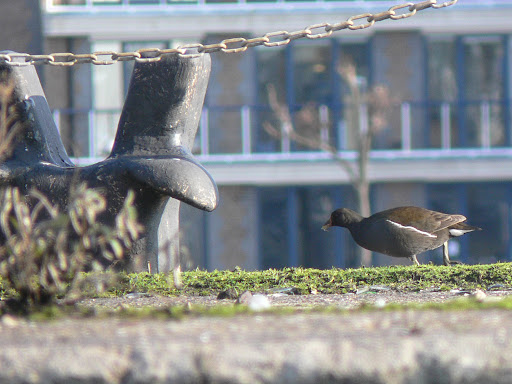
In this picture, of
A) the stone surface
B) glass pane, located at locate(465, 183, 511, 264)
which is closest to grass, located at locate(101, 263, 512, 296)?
the stone surface

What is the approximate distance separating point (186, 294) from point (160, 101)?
4.29 feet

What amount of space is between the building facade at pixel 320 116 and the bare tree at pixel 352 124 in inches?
1.8

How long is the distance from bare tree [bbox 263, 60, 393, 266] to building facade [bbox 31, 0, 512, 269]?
0.05m

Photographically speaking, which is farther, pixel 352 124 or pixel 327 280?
pixel 352 124

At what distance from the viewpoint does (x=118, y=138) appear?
644 centimetres

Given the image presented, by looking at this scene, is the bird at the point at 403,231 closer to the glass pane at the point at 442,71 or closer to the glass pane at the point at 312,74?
the glass pane at the point at 312,74

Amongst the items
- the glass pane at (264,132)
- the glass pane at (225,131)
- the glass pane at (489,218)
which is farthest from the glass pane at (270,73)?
the glass pane at (489,218)

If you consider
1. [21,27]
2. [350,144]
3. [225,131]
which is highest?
[21,27]

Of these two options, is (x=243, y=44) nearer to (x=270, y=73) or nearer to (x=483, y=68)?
(x=270, y=73)

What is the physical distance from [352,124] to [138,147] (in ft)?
53.9

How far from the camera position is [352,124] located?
2244 centimetres

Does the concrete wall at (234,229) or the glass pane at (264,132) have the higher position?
the glass pane at (264,132)

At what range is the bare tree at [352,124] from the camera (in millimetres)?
20766

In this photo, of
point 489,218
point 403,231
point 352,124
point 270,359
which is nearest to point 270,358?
point 270,359
